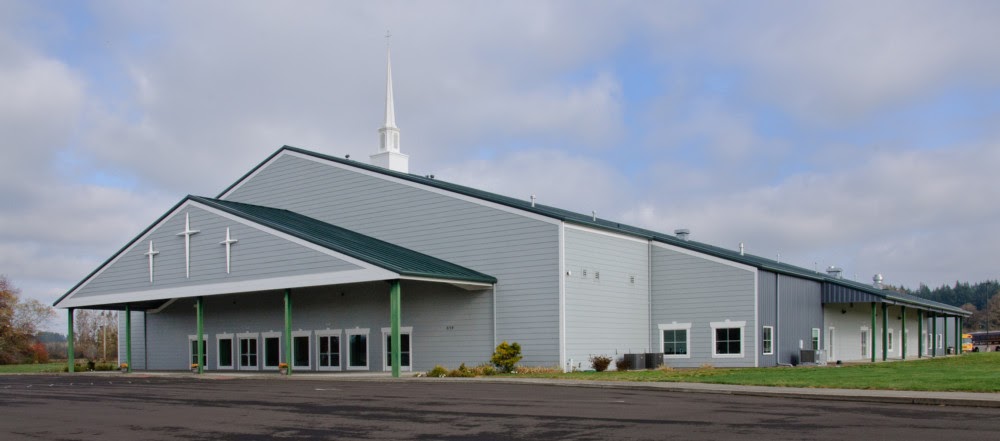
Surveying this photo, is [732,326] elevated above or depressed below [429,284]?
below

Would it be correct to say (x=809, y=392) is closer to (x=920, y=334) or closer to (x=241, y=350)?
(x=241, y=350)

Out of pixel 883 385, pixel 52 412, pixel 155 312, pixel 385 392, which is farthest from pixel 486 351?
pixel 155 312

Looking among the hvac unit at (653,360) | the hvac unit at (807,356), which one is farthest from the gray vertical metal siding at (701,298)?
the hvac unit at (807,356)

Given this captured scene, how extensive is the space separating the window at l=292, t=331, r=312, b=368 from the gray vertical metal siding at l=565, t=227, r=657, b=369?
13.1 metres

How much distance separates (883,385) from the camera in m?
21.7

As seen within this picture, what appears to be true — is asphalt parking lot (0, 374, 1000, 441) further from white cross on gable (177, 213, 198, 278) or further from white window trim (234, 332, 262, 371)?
white window trim (234, 332, 262, 371)

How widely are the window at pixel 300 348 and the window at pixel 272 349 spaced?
831 mm

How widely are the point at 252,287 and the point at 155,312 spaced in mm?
13731

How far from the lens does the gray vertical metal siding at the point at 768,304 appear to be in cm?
3569

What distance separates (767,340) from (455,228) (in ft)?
43.9

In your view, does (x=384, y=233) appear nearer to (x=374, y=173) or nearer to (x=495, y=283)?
(x=374, y=173)

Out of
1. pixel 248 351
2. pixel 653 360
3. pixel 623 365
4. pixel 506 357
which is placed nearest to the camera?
pixel 506 357

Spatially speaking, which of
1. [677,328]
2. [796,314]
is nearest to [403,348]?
[677,328]

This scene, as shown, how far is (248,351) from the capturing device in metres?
42.2
